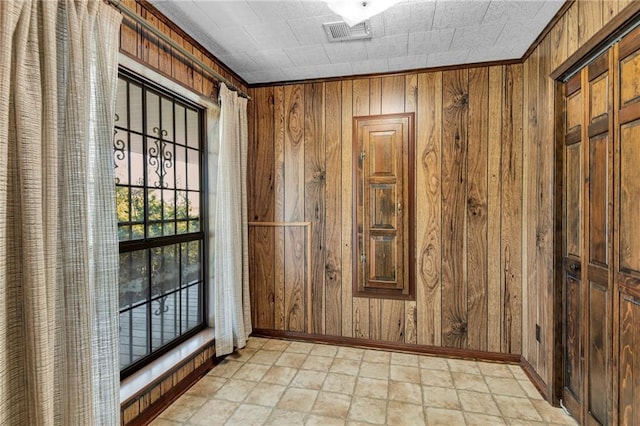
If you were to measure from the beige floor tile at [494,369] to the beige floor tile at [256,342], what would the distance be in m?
1.96

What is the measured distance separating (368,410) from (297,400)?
49cm

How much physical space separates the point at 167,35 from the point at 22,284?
5.70 feet

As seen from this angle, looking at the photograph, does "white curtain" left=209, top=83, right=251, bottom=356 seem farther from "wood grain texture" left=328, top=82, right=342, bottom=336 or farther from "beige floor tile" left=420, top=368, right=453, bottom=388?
"beige floor tile" left=420, top=368, right=453, bottom=388

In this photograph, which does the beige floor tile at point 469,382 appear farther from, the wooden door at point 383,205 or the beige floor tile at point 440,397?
the wooden door at point 383,205

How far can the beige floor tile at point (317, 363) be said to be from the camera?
2.65 metres

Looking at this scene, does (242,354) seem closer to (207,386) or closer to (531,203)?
(207,386)

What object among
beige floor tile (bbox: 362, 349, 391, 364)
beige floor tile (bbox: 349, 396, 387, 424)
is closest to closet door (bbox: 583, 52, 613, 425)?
beige floor tile (bbox: 349, 396, 387, 424)

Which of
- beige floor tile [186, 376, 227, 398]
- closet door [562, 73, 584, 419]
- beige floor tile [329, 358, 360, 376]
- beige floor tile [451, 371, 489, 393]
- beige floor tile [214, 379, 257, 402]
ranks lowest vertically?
beige floor tile [451, 371, 489, 393]

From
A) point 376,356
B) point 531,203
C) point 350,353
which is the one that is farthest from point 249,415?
point 531,203

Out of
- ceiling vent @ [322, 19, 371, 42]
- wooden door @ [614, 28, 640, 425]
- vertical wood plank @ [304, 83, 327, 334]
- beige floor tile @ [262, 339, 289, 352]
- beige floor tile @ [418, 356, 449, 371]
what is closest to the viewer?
wooden door @ [614, 28, 640, 425]

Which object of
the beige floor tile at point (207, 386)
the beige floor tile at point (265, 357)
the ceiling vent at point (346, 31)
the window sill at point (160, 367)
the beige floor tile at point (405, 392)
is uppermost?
the ceiling vent at point (346, 31)

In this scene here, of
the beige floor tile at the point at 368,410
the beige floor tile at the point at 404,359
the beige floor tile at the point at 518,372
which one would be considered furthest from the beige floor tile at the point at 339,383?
the beige floor tile at the point at 518,372

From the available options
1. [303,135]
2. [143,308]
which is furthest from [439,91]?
[143,308]

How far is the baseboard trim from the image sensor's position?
88.1 inches
